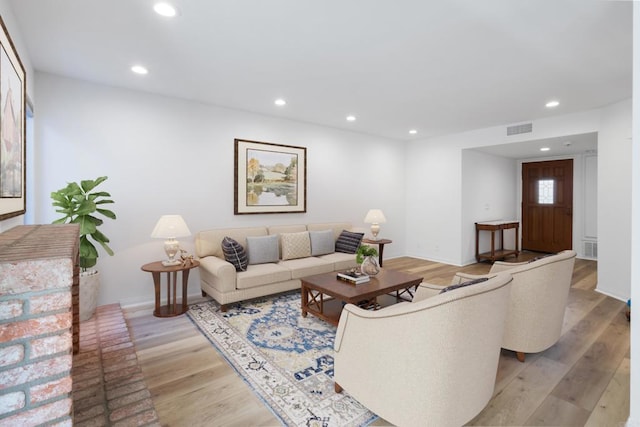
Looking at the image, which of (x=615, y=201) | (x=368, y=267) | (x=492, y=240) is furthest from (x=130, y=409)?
Result: (x=492, y=240)

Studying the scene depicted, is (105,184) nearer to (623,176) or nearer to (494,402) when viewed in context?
(494,402)

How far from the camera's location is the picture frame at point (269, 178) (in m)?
4.47

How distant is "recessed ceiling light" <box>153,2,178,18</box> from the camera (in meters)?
2.06

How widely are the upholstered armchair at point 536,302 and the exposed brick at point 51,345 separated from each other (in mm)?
2333

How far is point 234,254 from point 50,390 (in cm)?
282

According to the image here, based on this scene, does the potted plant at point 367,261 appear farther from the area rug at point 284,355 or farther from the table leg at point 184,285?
the table leg at point 184,285

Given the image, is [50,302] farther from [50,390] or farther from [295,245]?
[295,245]

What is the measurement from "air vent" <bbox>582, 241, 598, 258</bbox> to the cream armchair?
21.5ft

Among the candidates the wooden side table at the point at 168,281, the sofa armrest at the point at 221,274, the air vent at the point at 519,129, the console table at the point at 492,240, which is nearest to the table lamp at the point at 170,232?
the wooden side table at the point at 168,281

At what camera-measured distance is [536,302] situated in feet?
7.63

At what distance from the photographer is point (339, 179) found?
5.67 metres

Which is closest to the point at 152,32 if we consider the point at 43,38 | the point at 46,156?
the point at 43,38

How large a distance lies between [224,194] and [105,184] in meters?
1.37

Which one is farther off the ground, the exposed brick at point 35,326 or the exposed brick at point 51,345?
the exposed brick at point 35,326
